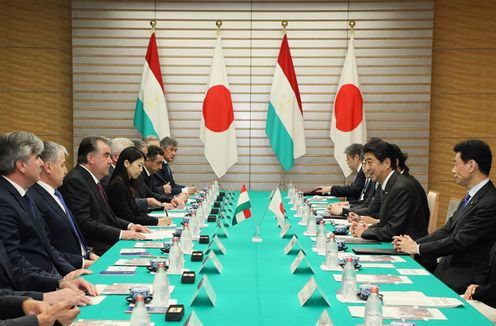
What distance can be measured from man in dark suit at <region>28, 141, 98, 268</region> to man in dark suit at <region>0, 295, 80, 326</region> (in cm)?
123

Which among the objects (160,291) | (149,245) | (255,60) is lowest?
(149,245)

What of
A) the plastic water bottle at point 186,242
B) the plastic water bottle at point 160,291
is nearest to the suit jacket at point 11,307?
the plastic water bottle at point 160,291

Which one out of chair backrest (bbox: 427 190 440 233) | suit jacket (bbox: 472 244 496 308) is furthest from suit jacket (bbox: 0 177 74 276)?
chair backrest (bbox: 427 190 440 233)

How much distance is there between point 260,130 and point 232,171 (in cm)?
77

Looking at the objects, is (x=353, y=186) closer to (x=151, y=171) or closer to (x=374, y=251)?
(x=151, y=171)

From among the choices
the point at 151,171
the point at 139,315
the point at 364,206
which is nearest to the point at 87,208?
the point at 139,315

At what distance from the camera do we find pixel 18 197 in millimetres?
3160

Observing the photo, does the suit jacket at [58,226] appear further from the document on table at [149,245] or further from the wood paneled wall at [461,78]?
the wood paneled wall at [461,78]

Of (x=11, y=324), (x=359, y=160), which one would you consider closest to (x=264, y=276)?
(x=11, y=324)

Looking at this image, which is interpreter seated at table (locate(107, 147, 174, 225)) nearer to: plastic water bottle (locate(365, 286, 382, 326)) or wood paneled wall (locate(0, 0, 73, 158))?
plastic water bottle (locate(365, 286, 382, 326))

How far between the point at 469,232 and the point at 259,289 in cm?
167

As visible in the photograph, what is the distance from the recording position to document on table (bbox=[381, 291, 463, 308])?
2527 mm

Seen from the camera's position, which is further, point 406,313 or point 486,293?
point 486,293

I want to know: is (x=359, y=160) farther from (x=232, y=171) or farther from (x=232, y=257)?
(x=232, y=257)
